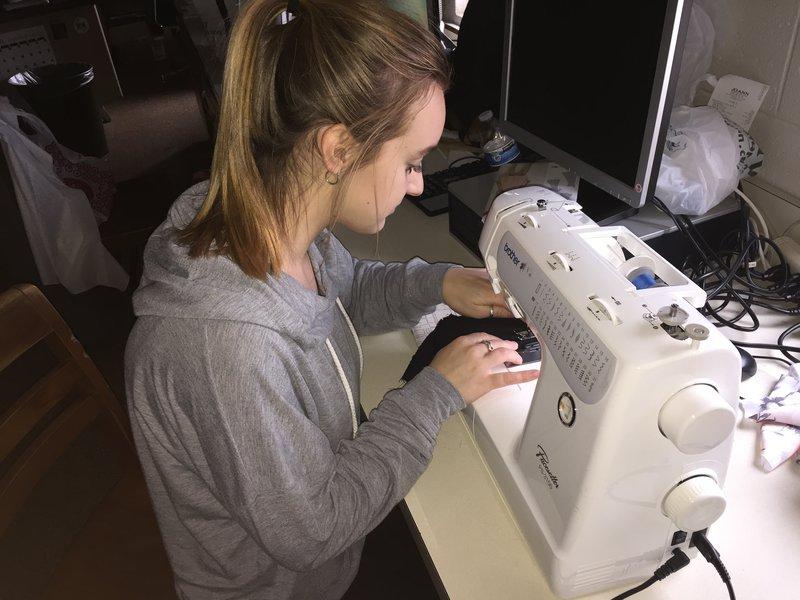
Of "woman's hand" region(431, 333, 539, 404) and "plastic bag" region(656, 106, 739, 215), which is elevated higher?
"plastic bag" region(656, 106, 739, 215)

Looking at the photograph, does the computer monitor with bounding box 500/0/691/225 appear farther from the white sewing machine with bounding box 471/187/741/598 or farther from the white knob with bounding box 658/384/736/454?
the white knob with bounding box 658/384/736/454

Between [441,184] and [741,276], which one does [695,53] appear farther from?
[441,184]

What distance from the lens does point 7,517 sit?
0.88 m

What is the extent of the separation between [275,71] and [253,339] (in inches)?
11.0

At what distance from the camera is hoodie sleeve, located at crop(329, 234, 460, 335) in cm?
99

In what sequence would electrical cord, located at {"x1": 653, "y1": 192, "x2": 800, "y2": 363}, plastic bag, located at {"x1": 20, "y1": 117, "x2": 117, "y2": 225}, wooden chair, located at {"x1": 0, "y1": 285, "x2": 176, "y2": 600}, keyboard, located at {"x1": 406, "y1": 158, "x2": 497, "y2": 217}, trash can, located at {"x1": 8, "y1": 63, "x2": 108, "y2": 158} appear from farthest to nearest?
trash can, located at {"x1": 8, "y1": 63, "x2": 108, "y2": 158}
plastic bag, located at {"x1": 20, "y1": 117, "x2": 117, "y2": 225}
keyboard, located at {"x1": 406, "y1": 158, "x2": 497, "y2": 217}
electrical cord, located at {"x1": 653, "y1": 192, "x2": 800, "y2": 363}
wooden chair, located at {"x1": 0, "y1": 285, "x2": 176, "y2": 600}

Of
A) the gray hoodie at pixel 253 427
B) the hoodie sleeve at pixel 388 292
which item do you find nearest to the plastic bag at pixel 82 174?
the hoodie sleeve at pixel 388 292

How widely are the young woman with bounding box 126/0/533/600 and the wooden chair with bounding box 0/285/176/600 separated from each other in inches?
8.2

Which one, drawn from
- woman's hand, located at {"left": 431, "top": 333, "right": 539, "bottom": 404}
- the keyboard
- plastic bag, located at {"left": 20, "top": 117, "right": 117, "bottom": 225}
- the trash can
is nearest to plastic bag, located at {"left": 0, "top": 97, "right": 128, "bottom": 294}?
plastic bag, located at {"left": 20, "top": 117, "right": 117, "bottom": 225}

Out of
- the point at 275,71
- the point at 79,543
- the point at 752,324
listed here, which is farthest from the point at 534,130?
the point at 79,543

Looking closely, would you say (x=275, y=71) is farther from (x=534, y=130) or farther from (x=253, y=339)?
(x=534, y=130)

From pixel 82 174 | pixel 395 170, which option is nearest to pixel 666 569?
pixel 395 170

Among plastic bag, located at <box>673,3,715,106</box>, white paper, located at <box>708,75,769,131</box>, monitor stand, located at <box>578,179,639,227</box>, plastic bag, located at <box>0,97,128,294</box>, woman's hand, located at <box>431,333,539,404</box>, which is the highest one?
plastic bag, located at <box>673,3,715,106</box>

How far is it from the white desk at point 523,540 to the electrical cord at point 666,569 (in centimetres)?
1
